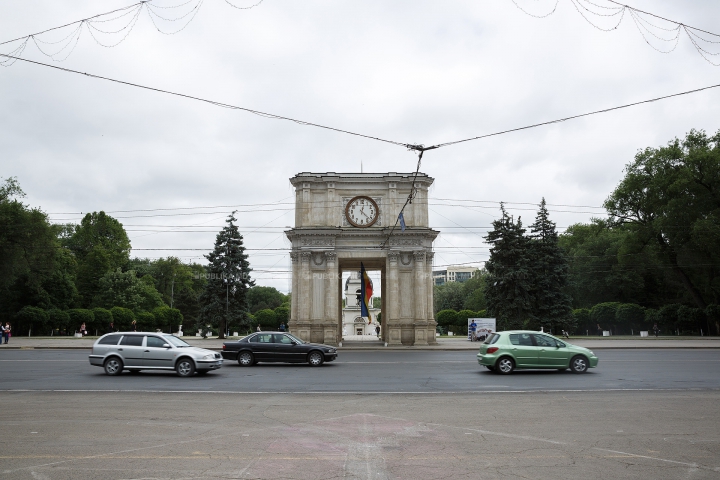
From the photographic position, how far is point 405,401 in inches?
544

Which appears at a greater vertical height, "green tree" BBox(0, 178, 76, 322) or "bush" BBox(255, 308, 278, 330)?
"green tree" BBox(0, 178, 76, 322)

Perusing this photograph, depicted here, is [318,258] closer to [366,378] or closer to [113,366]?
[113,366]

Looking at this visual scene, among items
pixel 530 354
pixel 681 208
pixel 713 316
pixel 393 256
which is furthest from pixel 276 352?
pixel 713 316

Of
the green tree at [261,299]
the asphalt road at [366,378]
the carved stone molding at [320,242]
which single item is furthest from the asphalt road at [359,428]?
the green tree at [261,299]

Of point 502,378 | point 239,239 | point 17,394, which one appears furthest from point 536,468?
point 239,239

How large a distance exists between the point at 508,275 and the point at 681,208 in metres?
18.2

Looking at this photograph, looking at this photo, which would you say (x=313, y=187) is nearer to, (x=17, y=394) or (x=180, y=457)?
(x=17, y=394)

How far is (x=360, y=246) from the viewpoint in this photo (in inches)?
1718

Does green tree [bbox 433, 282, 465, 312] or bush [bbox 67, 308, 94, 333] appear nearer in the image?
bush [bbox 67, 308, 94, 333]

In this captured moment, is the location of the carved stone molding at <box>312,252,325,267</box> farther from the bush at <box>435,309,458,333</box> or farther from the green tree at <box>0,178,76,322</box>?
the bush at <box>435,309,458,333</box>

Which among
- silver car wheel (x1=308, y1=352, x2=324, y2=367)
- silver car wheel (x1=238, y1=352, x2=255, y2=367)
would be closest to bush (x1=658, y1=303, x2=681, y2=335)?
silver car wheel (x1=308, y1=352, x2=324, y2=367)

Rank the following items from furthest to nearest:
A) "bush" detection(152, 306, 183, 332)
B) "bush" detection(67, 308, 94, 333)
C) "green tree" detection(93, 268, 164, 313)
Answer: "green tree" detection(93, 268, 164, 313), "bush" detection(152, 306, 183, 332), "bush" detection(67, 308, 94, 333)

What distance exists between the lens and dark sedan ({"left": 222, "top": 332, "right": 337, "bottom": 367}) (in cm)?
2425

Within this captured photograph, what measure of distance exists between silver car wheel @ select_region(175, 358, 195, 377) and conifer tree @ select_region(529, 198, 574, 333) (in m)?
41.3
